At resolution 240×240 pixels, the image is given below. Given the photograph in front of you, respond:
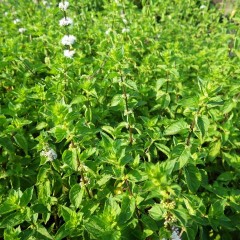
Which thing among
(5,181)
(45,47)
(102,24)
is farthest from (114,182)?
(102,24)

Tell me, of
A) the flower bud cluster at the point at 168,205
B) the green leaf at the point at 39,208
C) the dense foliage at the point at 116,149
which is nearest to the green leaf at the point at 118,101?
the dense foliage at the point at 116,149

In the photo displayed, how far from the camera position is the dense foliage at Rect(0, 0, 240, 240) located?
1.89 meters

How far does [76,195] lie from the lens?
2102 millimetres

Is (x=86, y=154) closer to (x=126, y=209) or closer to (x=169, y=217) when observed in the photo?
(x=126, y=209)

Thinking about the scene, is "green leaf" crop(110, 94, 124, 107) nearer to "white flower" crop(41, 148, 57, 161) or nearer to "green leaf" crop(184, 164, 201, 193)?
"white flower" crop(41, 148, 57, 161)

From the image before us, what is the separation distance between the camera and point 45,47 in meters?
3.91

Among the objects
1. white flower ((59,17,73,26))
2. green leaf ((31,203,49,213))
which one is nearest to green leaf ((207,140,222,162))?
green leaf ((31,203,49,213))

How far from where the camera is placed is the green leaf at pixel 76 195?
206cm

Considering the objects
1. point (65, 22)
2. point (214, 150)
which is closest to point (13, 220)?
point (214, 150)

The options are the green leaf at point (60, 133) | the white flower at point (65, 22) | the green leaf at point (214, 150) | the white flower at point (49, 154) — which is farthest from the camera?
the white flower at point (65, 22)

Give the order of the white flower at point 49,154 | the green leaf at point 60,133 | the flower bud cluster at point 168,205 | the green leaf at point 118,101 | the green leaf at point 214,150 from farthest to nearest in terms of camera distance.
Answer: the green leaf at point 214,150
the green leaf at point 118,101
the white flower at point 49,154
the green leaf at point 60,133
the flower bud cluster at point 168,205

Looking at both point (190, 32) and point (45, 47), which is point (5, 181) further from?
point (190, 32)

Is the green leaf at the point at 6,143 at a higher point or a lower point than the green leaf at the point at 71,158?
lower

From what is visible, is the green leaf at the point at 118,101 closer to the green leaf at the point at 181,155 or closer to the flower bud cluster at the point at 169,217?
the green leaf at the point at 181,155
